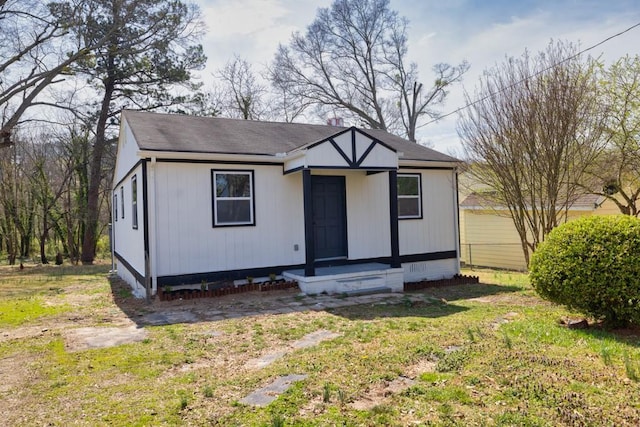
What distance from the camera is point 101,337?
588 cm

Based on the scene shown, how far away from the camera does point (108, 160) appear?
869 inches

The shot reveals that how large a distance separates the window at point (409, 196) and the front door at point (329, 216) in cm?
156

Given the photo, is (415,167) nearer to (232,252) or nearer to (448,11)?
(448,11)

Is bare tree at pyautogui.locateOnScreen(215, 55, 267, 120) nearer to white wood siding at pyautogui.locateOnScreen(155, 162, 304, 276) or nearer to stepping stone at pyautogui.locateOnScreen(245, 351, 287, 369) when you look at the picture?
white wood siding at pyautogui.locateOnScreen(155, 162, 304, 276)

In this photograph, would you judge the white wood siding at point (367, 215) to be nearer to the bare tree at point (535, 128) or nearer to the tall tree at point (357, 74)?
the bare tree at point (535, 128)

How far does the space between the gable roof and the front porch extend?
271 cm

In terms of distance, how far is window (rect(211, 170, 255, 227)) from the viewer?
29.9 ft

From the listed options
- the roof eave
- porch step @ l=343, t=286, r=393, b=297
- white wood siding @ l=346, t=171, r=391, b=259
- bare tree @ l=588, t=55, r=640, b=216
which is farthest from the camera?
bare tree @ l=588, t=55, r=640, b=216

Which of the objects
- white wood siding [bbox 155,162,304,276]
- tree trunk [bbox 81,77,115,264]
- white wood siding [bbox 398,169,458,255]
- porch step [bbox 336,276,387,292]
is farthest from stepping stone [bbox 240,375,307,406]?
tree trunk [bbox 81,77,115,264]

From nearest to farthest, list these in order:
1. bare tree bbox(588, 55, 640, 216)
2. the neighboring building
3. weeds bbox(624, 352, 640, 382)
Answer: weeds bbox(624, 352, 640, 382) < bare tree bbox(588, 55, 640, 216) < the neighboring building

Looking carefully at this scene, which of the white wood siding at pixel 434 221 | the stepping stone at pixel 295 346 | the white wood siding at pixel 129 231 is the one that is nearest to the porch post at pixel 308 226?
the stepping stone at pixel 295 346

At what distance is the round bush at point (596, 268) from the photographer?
16.2 feet

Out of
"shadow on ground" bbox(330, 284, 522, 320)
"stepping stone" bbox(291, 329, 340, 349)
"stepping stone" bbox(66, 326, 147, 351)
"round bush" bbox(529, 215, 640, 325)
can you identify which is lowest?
"shadow on ground" bbox(330, 284, 522, 320)

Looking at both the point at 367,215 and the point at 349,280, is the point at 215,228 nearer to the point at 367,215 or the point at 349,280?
the point at 349,280
